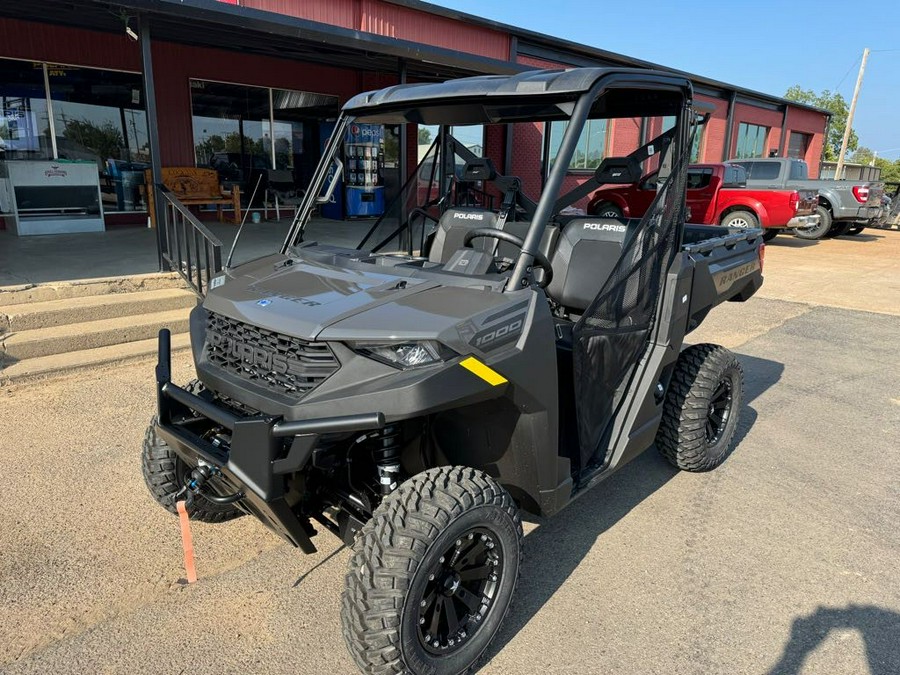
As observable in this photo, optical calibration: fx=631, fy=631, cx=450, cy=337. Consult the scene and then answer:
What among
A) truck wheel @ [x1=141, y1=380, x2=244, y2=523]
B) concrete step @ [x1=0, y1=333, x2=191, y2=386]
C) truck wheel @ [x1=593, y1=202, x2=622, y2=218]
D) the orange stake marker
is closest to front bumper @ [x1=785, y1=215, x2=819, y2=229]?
truck wheel @ [x1=593, y1=202, x2=622, y2=218]

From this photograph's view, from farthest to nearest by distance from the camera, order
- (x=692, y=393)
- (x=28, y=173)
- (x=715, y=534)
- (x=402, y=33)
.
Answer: (x=402, y=33) → (x=28, y=173) → (x=692, y=393) → (x=715, y=534)

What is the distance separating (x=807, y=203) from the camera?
14.8m

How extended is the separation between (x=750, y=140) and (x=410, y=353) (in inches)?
1102

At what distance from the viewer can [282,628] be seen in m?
2.48

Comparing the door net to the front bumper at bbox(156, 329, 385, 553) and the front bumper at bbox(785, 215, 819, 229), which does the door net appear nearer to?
the front bumper at bbox(156, 329, 385, 553)

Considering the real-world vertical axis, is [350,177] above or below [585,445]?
above

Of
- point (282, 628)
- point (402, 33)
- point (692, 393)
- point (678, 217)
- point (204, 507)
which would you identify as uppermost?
point (402, 33)

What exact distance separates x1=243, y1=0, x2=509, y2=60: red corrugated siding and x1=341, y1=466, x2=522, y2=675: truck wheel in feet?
34.0

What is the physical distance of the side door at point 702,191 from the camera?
47.2ft

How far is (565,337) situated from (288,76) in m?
11.8

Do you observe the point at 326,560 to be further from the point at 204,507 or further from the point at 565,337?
the point at 565,337

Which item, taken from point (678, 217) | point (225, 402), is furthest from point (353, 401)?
point (678, 217)

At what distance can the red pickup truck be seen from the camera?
1433 centimetres

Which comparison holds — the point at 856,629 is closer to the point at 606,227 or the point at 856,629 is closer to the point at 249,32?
the point at 606,227
